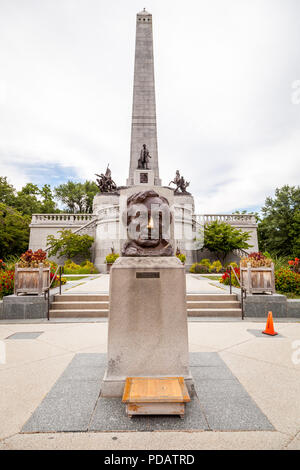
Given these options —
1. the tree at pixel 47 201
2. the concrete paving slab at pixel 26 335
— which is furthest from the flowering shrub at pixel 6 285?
the tree at pixel 47 201

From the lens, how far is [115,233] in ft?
80.3

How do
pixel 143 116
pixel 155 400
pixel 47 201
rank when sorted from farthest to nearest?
pixel 47 201 < pixel 143 116 < pixel 155 400

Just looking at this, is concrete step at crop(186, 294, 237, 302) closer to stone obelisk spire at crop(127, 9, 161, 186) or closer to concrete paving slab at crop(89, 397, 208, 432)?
concrete paving slab at crop(89, 397, 208, 432)

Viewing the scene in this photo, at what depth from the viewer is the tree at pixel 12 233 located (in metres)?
26.7

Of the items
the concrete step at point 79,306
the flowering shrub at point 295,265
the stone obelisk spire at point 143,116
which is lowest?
the concrete step at point 79,306

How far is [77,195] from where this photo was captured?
226 feet

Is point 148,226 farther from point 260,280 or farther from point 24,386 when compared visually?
point 260,280

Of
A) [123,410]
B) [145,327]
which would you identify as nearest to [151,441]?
[123,410]

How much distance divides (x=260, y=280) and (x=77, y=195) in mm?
66776

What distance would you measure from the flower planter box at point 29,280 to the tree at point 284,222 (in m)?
28.8

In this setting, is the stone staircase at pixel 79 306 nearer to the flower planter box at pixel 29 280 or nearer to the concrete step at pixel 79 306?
the concrete step at pixel 79 306
